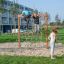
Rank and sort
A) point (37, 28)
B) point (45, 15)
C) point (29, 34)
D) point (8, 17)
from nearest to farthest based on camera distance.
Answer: point (45, 15), point (37, 28), point (29, 34), point (8, 17)

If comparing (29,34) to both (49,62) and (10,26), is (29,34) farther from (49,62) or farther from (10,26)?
(10,26)

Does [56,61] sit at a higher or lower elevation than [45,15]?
lower

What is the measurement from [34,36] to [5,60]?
40.8ft

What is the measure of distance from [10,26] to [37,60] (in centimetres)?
8443

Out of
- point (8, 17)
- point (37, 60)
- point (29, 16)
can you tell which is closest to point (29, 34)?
point (29, 16)

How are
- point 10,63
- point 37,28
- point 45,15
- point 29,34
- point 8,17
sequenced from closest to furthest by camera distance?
point 10,63 → point 45,15 → point 37,28 → point 29,34 → point 8,17

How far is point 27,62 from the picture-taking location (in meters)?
12.1

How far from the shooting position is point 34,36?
81.9ft

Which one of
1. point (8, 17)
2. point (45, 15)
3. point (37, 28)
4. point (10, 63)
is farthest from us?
point (8, 17)

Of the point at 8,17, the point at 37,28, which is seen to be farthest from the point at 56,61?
the point at 8,17

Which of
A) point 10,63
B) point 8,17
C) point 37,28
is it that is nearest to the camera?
point 10,63

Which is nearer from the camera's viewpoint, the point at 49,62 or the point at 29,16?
the point at 49,62

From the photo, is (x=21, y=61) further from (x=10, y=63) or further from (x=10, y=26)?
(x=10, y=26)

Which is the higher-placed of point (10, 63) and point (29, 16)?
point (29, 16)
